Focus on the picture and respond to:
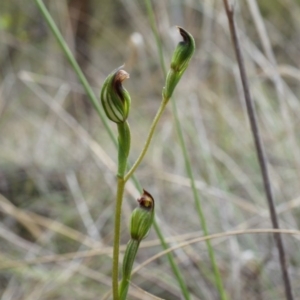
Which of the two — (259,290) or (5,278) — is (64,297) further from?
(259,290)

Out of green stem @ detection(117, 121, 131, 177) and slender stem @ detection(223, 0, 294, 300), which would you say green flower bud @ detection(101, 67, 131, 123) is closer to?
green stem @ detection(117, 121, 131, 177)

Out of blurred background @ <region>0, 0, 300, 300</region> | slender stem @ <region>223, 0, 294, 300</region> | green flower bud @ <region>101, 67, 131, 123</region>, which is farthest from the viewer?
blurred background @ <region>0, 0, 300, 300</region>

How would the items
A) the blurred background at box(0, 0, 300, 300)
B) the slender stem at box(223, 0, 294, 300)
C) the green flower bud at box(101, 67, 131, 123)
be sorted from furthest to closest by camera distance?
the blurred background at box(0, 0, 300, 300), the slender stem at box(223, 0, 294, 300), the green flower bud at box(101, 67, 131, 123)

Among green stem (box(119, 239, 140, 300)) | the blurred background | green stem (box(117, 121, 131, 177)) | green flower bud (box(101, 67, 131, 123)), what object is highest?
green flower bud (box(101, 67, 131, 123))

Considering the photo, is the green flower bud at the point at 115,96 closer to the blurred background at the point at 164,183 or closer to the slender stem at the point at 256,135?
the slender stem at the point at 256,135

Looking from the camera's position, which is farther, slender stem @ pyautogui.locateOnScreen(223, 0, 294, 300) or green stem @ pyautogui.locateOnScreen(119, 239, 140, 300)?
slender stem @ pyautogui.locateOnScreen(223, 0, 294, 300)

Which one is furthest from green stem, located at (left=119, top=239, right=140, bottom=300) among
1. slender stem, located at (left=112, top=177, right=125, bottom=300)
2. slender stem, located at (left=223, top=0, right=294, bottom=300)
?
slender stem, located at (left=223, top=0, right=294, bottom=300)

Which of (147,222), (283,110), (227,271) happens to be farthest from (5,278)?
(147,222)

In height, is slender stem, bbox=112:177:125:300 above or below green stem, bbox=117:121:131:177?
below
